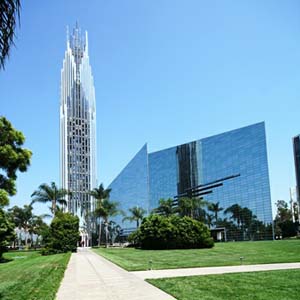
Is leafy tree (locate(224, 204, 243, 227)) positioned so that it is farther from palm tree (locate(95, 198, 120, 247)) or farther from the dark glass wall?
the dark glass wall

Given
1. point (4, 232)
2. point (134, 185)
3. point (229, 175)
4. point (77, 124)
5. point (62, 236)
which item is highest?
point (77, 124)

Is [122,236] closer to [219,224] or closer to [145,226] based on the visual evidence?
[219,224]

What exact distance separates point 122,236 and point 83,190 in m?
24.1

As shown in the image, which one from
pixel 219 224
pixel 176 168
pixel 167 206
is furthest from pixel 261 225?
pixel 176 168

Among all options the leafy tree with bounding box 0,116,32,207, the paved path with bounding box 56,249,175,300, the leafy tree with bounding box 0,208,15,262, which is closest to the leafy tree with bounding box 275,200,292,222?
the leafy tree with bounding box 0,208,15,262

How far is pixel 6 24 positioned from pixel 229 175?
3321 inches

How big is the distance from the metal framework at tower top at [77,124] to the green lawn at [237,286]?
89075 millimetres

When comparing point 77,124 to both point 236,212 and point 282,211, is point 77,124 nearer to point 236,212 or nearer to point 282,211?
point 236,212

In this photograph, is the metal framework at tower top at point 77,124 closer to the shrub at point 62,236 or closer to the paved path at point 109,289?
the shrub at point 62,236

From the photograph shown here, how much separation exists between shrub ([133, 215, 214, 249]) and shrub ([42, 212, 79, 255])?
26.1ft

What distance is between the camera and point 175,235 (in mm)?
44062

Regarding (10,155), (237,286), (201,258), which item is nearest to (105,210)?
(201,258)

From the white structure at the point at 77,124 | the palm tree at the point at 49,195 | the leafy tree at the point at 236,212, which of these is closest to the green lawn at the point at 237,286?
the palm tree at the point at 49,195

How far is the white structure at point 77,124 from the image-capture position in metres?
103
